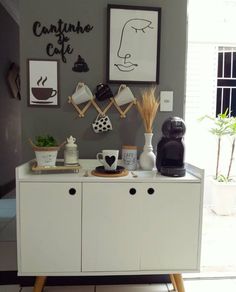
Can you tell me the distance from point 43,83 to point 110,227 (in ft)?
3.11

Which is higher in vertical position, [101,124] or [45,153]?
[101,124]

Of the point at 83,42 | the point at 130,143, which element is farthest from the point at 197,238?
the point at 83,42

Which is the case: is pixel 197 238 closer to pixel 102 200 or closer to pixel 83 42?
pixel 102 200

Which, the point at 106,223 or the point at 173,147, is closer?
the point at 106,223

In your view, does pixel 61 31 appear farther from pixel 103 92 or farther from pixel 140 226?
pixel 140 226

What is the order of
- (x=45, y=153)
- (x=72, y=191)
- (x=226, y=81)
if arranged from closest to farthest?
(x=72, y=191) < (x=45, y=153) < (x=226, y=81)

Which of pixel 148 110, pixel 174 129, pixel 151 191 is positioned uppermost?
pixel 148 110

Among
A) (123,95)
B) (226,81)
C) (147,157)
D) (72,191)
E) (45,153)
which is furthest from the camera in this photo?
(226,81)

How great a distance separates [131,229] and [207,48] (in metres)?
2.49

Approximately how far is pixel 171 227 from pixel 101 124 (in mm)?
729

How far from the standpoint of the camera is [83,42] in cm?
172

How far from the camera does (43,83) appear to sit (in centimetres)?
172

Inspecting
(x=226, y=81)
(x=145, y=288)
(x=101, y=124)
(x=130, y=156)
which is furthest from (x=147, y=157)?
(x=226, y=81)

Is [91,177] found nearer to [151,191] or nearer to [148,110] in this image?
[151,191]
